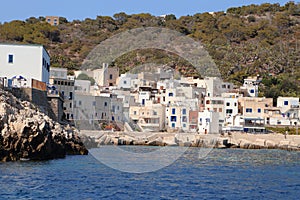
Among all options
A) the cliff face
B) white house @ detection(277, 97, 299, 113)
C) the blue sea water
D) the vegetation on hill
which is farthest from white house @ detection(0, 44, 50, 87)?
the vegetation on hill

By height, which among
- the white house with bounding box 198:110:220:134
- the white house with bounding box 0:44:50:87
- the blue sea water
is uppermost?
the white house with bounding box 0:44:50:87

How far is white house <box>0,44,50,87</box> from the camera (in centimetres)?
3856

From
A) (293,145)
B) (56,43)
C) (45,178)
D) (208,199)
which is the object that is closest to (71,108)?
(293,145)

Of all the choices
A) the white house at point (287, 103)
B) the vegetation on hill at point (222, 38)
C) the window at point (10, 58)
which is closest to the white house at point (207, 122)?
the white house at point (287, 103)

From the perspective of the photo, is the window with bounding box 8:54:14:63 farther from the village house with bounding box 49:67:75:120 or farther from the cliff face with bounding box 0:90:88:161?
the village house with bounding box 49:67:75:120

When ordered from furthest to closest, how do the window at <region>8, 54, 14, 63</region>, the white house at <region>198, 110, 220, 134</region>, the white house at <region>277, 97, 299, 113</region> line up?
the white house at <region>277, 97, 299, 113</region> → the white house at <region>198, 110, 220, 134</region> → the window at <region>8, 54, 14, 63</region>

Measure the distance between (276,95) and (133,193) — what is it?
51297 mm

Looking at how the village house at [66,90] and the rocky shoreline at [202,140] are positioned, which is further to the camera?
the rocky shoreline at [202,140]

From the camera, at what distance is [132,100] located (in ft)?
194

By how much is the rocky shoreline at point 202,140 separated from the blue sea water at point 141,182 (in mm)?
17305

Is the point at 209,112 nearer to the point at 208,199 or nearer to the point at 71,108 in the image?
the point at 71,108

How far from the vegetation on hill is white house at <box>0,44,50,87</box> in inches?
1422

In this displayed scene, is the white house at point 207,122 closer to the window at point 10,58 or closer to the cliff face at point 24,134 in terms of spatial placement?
the window at point 10,58

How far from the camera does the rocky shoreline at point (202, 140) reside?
49281mm
